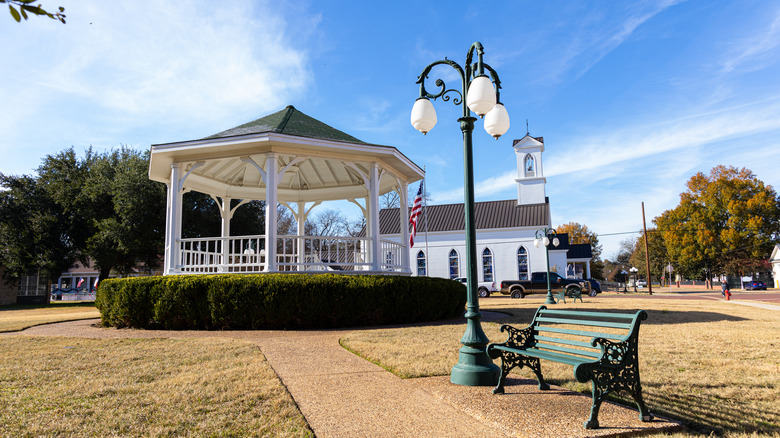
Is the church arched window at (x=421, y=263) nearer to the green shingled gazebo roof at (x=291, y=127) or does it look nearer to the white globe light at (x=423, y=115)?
the green shingled gazebo roof at (x=291, y=127)

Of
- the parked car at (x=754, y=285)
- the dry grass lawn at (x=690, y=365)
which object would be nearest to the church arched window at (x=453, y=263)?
the dry grass lawn at (x=690, y=365)

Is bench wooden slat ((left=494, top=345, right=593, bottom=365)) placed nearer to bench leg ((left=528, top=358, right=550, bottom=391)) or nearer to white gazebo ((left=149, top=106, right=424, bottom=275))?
bench leg ((left=528, top=358, right=550, bottom=391))

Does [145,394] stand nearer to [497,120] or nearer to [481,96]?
[481,96]

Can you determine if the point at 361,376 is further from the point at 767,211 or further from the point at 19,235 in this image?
the point at 767,211

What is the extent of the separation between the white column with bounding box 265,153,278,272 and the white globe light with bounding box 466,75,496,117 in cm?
691

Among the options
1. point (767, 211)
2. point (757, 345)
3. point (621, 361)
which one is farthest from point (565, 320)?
point (767, 211)

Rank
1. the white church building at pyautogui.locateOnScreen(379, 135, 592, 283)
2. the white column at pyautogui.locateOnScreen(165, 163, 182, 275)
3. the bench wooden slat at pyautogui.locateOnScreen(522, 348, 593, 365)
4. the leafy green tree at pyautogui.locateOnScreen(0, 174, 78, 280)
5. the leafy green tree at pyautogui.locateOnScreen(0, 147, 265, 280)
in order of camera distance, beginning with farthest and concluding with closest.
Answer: the white church building at pyautogui.locateOnScreen(379, 135, 592, 283) < the leafy green tree at pyautogui.locateOnScreen(0, 174, 78, 280) < the leafy green tree at pyautogui.locateOnScreen(0, 147, 265, 280) < the white column at pyautogui.locateOnScreen(165, 163, 182, 275) < the bench wooden slat at pyautogui.locateOnScreen(522, 348, 593, 365)

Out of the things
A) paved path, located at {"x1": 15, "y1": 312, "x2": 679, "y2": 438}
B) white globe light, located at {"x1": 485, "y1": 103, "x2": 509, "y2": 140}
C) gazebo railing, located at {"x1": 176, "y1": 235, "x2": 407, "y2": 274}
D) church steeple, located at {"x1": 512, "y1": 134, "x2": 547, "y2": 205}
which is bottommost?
paved path, located at {"x1": 15, "y1": 312, "x2": 679, "y2": 438}

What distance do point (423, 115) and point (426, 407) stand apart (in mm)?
3540

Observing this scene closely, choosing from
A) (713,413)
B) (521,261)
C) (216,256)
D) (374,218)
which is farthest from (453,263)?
(713,413)

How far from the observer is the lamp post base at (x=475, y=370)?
16.0 feet

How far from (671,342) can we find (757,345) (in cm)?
132

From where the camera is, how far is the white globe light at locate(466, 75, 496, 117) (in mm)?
5266

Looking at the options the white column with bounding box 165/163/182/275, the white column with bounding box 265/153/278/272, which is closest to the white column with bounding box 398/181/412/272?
the white column with bounding box 265/153/278/272
